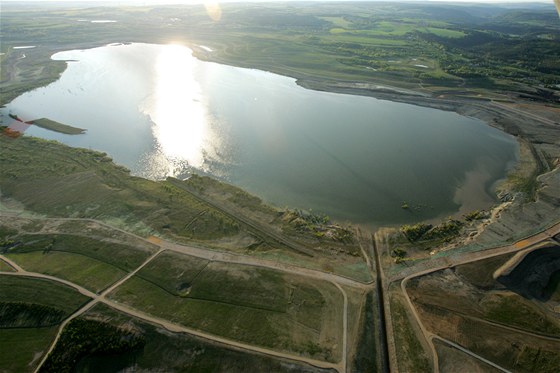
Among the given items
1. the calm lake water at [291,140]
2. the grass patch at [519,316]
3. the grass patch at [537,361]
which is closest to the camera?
the grass patch at [537,361]

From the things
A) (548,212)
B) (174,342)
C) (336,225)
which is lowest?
(174,342)

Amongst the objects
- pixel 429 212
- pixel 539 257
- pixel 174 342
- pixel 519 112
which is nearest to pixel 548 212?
pixel 539 257

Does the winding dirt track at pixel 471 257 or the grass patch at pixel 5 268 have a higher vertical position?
the winding dirt track at pixel 471 257

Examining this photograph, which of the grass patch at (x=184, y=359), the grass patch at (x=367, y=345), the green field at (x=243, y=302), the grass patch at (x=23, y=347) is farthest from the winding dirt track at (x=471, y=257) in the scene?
the grass patch at (x=23, y=347)

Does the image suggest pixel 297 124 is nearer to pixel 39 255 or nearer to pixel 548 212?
pixel 548 212

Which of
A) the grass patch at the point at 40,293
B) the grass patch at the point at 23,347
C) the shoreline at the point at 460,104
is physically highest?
the shoreline at the point at 460,104

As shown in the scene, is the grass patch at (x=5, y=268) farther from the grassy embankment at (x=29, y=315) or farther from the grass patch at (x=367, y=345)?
the grass patch at (x=367, y=345)

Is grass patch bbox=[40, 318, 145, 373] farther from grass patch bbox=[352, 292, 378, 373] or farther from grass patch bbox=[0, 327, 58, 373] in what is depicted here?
grass patch bbox=[352, 292, 378, 373]
